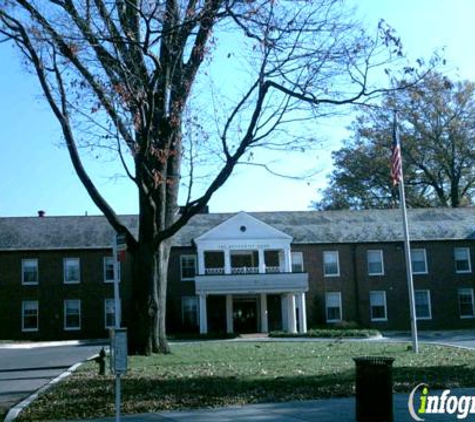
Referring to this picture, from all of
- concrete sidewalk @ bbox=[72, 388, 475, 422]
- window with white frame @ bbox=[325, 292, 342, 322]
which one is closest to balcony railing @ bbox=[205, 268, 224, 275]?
window with white frame @ bbox=[325, 292, 342, 322]

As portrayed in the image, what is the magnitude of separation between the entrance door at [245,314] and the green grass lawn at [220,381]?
995 inches

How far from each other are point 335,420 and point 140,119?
10.4m

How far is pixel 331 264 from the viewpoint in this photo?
47031 mm

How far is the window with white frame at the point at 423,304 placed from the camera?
47.0 metres

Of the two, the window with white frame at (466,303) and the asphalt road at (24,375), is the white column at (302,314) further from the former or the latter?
the asphalt road at (24,375)

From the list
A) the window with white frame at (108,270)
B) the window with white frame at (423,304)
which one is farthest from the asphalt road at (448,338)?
the window with white frame at (108,270)

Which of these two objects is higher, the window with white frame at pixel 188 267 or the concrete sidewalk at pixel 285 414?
the window with white frame at pixel 188 267

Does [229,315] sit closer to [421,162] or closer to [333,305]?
[333,305]

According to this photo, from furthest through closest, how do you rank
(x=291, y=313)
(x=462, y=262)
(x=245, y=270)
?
1. (x=462, y=262)
2. (x=245, y=270)
3. (x=291, y=313)

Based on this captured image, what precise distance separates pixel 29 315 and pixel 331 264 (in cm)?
1968

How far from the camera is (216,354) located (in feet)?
74.4

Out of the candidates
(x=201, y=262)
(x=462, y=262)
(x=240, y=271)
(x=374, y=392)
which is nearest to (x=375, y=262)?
(x=462, y=262)

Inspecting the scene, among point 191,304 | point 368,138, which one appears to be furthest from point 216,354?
point 368,138

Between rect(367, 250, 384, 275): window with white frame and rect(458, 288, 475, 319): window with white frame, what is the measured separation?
5.60 metres
